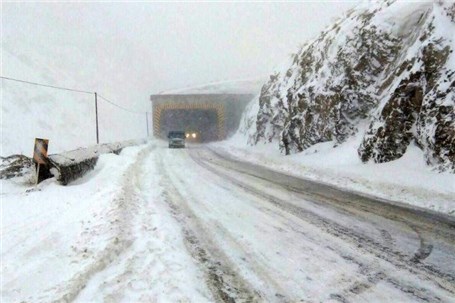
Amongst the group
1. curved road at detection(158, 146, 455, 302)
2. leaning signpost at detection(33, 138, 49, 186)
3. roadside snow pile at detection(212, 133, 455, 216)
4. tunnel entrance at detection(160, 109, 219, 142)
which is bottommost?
curved road at detection(158, 146, 455, 302)

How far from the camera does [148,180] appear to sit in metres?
11.7

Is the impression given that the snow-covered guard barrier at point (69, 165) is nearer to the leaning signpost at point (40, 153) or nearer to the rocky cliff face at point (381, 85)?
the leaning signpost at point (40, 153)

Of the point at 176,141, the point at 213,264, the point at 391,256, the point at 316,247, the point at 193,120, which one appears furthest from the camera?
the point at 193,120

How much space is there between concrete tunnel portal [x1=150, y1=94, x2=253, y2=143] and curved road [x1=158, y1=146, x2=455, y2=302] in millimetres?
41335

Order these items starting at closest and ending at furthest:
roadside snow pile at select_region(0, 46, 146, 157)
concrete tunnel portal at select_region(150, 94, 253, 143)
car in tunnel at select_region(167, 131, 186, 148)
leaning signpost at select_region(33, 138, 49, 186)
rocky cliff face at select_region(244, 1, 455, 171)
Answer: leaning signpost at select_region(33, 138, 49, 186) < rocky cliff face at select_region(244, 1, 455, 171) < car in tunnel at select_region(167, 131, 186, 148) < roadside snow pile at select_region(0, 46, 146, 157) < concrete tunnel portal at select_region(150, 94, 253, 143)

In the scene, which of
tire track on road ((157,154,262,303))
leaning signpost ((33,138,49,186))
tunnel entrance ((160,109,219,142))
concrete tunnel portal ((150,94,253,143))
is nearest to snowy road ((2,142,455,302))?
tire track on road ((157,154,262,303))

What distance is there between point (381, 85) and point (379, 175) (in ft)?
16.3

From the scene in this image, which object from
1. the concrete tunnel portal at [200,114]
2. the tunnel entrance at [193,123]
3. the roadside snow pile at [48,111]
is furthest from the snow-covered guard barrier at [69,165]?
the tunnel entrance at [193,123]

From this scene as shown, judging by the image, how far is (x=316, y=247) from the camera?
16.8ft

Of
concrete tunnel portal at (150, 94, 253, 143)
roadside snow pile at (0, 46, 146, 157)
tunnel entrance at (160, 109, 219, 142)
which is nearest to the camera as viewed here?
roadside snow pile at (0, 46, 146, 157)

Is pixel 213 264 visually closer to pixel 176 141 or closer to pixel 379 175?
pixel 379 175

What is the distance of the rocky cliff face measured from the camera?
33.9 ft

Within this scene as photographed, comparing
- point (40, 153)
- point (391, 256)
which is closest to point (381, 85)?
point (391, 256)

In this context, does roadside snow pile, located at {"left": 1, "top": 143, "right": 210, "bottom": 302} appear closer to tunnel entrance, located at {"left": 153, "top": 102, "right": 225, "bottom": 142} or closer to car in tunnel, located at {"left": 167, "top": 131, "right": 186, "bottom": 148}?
car in tunnel, located at {"left": 167, "top": 131, "right": 186, "bottom": 148}
